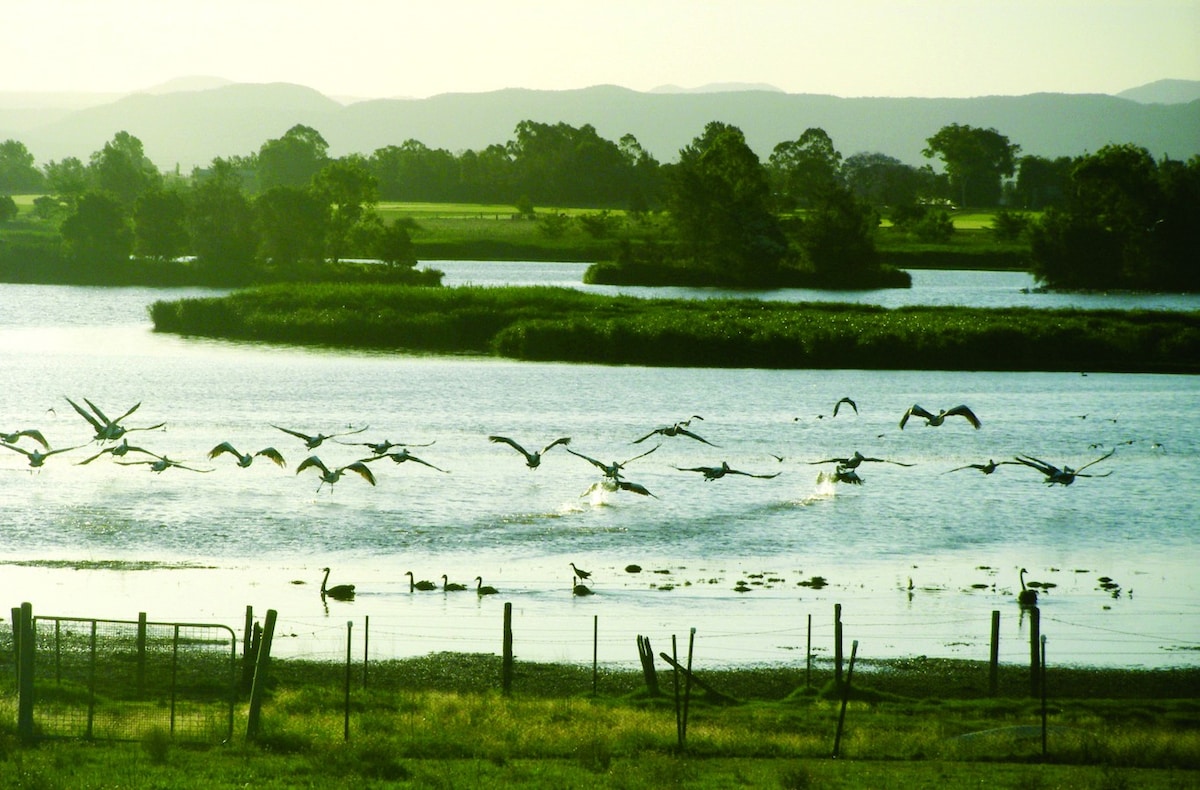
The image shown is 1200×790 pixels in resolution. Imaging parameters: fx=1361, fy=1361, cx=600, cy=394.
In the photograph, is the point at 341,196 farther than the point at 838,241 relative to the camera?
No

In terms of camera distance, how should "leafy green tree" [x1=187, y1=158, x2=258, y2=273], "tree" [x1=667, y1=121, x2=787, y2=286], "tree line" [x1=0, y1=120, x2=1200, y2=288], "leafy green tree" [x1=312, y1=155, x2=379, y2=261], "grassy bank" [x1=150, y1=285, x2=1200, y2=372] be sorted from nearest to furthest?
"grassy bank" [x1=150, y1=285, x2=1200, y2=372], "tree line" [x1=0, y1=120, x2=1200, y2=288], "leafy green tree" [x1=312, y1=155, x2=379, y2=261], "leafy green tree" [x1=187, y1=158, x2=258, y2=273], "tree" [x1=667, y1=121, x2=787, y2=286]

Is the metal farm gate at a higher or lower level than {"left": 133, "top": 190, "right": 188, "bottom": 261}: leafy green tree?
lower

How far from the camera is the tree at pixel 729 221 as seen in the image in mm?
136250

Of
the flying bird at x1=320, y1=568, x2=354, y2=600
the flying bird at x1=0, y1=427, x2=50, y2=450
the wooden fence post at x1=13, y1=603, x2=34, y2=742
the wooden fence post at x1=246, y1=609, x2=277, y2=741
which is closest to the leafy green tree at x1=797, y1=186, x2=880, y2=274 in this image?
the flying bird at x1=0, y1=427, x2=50, y2=450

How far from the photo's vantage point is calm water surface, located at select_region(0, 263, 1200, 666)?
28469mm

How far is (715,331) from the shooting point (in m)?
80.4

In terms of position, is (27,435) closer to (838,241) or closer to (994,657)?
(994,657)

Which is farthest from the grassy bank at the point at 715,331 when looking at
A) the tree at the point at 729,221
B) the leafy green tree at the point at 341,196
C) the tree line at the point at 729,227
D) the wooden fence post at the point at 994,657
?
the wooden fence post at the point at 994,657

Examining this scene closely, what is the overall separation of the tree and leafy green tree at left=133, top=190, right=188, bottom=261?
5099cm

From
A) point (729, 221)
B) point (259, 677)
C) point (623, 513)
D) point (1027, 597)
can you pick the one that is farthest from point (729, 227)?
point (259, 677)

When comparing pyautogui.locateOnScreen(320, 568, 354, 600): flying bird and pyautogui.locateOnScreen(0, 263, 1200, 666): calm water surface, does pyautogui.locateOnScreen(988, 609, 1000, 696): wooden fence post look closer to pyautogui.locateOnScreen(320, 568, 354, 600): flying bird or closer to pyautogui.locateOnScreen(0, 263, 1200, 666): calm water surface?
pyautogui.locateOnScreen(0, 263, 1200, 666): calm water surface

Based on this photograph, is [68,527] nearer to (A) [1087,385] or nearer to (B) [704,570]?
(B) [704,570]

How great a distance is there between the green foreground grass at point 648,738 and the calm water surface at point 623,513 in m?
2.07

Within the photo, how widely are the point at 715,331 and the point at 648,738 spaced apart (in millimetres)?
63540
